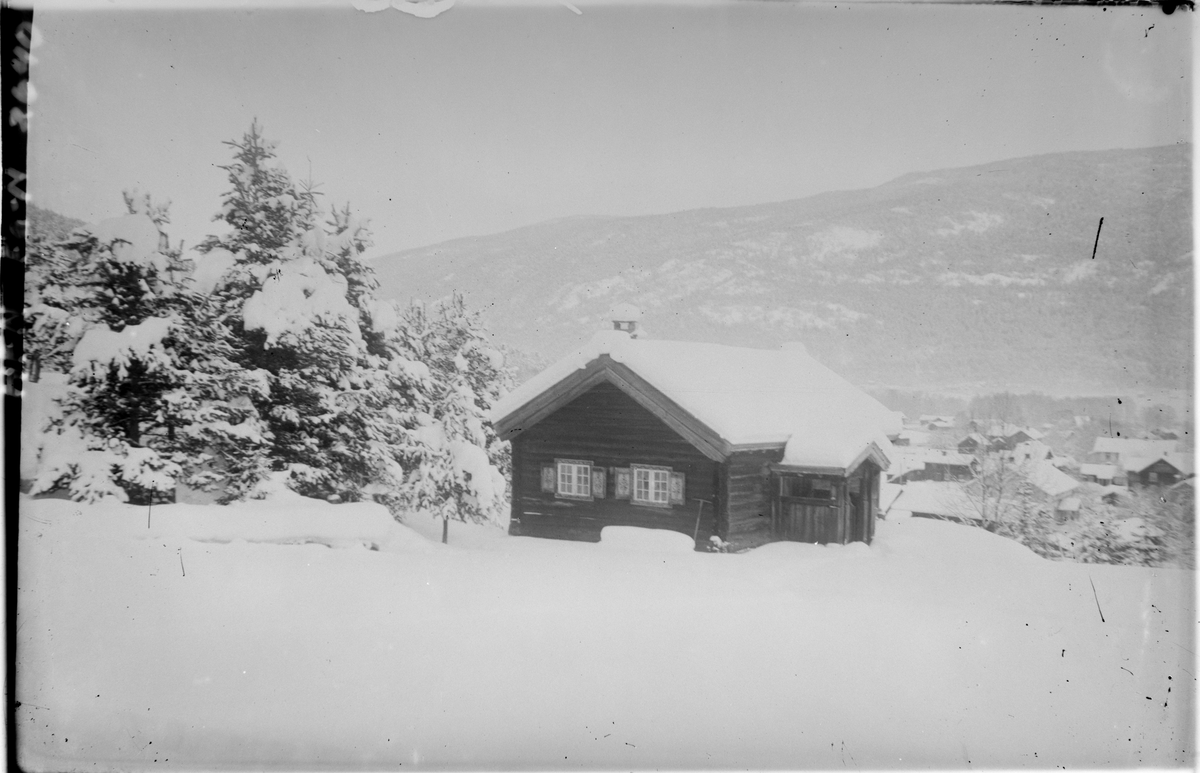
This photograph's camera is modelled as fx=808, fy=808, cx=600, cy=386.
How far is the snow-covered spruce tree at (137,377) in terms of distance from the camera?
14.2ft

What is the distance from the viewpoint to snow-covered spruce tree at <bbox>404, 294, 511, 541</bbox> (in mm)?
4477

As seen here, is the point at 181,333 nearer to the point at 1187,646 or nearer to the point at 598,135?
the point at 598,135

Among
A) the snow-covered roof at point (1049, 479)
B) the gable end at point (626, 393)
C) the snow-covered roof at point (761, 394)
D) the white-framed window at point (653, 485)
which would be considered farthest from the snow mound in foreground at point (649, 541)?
the snow-covered roof at point (1049, 479)

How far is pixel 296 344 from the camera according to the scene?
4535 millimetres

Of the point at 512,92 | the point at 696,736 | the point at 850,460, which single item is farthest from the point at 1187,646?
the point at 512,92

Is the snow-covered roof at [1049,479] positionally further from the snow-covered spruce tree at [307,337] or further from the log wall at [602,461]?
the snow-covered spruce tree at [307,337]

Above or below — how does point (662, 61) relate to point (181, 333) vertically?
above

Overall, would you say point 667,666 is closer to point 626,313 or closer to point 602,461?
point 602,461

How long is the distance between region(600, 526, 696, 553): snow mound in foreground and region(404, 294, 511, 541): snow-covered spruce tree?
67cm

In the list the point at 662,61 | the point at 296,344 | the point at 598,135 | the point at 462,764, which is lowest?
the point at 462,764

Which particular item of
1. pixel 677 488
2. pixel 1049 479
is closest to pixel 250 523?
pixel 677 488

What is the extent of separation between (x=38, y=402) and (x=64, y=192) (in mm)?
1143

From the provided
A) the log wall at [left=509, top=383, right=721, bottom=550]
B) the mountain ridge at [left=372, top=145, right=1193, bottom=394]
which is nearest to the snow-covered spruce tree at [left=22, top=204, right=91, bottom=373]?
the mountain ridge at [left=372, top=145, right=1193, bottom=394]

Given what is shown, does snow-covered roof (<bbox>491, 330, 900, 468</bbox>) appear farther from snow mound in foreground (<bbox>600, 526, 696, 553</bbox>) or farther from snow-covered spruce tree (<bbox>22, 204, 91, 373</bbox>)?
snow-covered spruce tree (<bbox>22, 204, 91, 373</bbox>)
